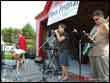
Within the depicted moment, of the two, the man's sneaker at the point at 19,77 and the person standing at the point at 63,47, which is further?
the man's sneaker at the point at 19,77

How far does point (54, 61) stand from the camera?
262 inches

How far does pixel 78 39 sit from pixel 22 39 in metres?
1.07

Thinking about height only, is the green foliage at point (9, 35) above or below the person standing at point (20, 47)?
above

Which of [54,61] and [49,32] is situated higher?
[49,32]

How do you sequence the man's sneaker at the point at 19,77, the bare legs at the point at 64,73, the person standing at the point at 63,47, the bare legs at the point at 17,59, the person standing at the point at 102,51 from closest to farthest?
the person standing at the point at 102,51, the person standing at the point at 63,47, the bare legs at the point at 64,73, the bare legs at the point at 17,59, the man's sneaker at the point at 19,77

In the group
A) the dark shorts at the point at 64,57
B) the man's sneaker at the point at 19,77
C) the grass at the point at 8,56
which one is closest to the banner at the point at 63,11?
the dark shorts at the point at 64,57

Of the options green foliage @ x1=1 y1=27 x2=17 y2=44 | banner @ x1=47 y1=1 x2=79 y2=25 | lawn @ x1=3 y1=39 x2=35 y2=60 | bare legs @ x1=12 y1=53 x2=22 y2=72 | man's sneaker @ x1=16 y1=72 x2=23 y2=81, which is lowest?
man's sneaker @ x1=16 y1=72 x2=23 y2=81

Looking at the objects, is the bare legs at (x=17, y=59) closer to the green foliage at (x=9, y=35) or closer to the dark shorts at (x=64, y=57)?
the green foliage at (x=9, y=35)

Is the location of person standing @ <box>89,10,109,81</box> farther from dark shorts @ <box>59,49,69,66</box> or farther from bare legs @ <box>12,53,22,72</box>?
bare legs @ <box>12,53,22,72</box>

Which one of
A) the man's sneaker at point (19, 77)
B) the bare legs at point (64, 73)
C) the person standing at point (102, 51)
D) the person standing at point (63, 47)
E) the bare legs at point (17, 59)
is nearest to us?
the person standing at point (102, 51)

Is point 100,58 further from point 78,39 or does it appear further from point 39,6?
point 39,6

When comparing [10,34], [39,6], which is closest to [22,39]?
[10,34]

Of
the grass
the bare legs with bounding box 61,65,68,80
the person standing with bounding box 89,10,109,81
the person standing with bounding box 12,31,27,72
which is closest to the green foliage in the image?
the person standing with bounding box 12,31,27,72

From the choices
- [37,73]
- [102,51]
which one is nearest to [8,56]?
[37,73]
